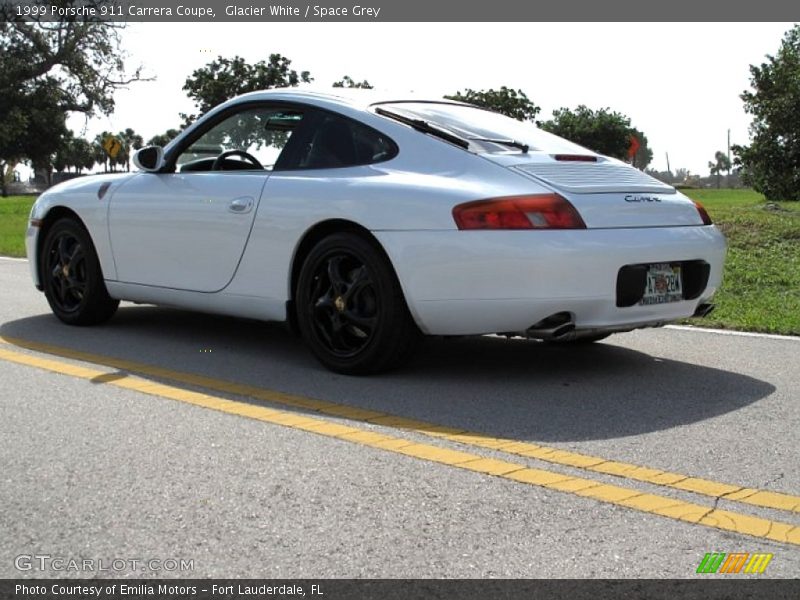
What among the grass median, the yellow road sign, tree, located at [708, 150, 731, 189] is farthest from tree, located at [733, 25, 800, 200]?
tree, located at [708, 150, 731, 189]

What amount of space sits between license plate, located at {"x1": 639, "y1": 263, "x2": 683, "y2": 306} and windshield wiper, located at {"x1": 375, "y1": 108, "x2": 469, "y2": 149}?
1116 millimetres

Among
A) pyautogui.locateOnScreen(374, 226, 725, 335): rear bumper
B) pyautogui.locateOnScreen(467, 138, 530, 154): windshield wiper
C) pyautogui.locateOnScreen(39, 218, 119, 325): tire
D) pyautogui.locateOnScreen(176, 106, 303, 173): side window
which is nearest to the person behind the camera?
pyautogui.locateOnScreen(374, 226, 725, 335): rear bumper

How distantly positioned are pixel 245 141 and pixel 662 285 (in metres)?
2.59

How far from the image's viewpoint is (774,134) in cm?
2730

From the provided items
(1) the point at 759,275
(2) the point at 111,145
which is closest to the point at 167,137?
(2) the point at 111,145

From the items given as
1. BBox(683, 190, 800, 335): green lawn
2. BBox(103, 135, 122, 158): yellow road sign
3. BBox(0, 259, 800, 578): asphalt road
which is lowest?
BBox(0, 259, 800, 578): asphalt road

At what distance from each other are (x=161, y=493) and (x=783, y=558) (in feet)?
6.22

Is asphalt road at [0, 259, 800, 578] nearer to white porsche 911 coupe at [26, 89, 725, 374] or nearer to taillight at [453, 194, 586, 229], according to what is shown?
white porsche 911 coupe at [26, 89, 725, 374]

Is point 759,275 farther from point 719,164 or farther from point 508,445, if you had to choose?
point 719,164

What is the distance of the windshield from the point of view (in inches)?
218
